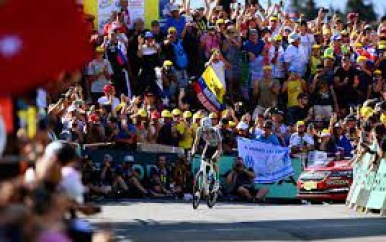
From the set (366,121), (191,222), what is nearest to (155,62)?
(366,121)

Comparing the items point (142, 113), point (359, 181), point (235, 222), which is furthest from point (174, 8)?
point (235, 222)

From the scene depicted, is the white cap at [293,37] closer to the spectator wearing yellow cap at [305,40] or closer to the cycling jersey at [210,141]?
the spectator wearing yellow cap at [305,40]

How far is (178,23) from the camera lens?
3191cm

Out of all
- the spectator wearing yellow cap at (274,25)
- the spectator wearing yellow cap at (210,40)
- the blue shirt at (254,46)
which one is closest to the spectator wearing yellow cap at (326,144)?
the blue shirt at (254,46)

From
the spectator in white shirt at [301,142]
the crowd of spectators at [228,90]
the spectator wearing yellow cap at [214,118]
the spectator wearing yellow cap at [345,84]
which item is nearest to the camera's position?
the crowd of spectators at [228,90]

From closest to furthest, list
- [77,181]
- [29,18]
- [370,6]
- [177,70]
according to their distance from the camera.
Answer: [29,18], [77,181], [177,70], [370,6]

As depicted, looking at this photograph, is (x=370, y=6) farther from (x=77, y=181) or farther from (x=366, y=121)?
(x=77, y=181)

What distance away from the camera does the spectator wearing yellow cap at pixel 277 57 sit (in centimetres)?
3303

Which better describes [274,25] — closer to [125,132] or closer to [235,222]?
[125,132]

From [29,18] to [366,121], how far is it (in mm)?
21644

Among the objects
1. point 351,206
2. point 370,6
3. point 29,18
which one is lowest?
point 351,206

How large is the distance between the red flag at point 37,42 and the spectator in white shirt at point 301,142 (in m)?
24.1

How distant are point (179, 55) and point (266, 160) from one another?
3463 millimetres

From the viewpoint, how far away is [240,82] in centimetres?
3316
